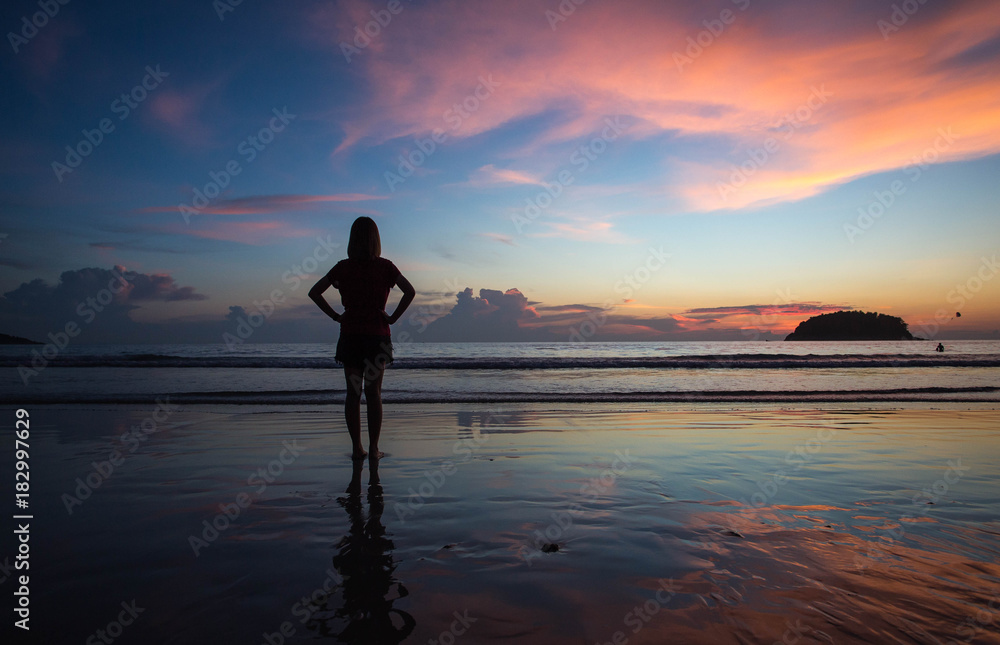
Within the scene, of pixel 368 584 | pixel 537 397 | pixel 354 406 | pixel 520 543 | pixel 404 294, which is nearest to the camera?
pixel 368 584

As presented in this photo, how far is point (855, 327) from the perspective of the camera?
3278 inches

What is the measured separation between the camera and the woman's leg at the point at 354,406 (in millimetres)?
4969

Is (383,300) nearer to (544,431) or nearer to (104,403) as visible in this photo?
(544,431)

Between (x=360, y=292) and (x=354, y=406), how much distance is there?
125 centimetres

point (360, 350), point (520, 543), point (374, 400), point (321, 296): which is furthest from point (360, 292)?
point (520, 543)

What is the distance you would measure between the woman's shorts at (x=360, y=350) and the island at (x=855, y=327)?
3952 inches

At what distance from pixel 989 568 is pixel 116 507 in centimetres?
548

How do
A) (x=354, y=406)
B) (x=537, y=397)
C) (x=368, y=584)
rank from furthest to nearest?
(x=537, y=397) → (x=354, y=406) → (x=368, y=584)

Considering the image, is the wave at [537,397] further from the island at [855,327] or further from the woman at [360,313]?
the island at [855,327]

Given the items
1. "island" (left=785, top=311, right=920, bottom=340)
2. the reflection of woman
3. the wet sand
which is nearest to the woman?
the wet sand

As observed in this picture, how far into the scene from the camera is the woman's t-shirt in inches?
196

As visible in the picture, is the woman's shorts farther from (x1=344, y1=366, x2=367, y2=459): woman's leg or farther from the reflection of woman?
the reflection of woman

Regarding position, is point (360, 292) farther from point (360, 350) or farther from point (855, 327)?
point (855, 327)

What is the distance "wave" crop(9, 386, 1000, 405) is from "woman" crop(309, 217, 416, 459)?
633cm
